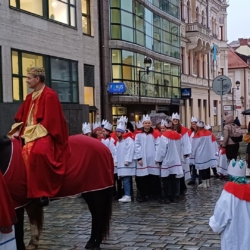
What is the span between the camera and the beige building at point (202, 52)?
45.3m

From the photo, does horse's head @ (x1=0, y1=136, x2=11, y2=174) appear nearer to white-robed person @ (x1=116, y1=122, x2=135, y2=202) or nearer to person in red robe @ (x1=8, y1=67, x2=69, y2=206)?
person in red robe @ (x1=8, y1=67, x2=69, y2=206)

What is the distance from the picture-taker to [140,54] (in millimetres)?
31656

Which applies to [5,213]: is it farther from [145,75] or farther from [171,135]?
[145,75]

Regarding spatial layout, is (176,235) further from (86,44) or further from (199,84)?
(199,84)

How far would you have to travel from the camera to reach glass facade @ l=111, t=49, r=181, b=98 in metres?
29.2

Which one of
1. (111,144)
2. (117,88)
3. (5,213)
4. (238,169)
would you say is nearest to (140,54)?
(117,88)

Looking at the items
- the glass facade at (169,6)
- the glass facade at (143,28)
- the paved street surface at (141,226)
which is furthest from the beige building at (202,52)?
the paved street surface at (141,226)

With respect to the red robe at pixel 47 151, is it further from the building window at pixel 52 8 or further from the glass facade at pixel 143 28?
the glass facade at pixel 143 28

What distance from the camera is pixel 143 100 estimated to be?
3219cm

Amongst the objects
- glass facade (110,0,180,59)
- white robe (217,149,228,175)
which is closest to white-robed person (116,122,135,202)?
white robe (217,149,228,175)

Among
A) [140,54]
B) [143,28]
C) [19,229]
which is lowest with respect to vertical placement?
[19,229]

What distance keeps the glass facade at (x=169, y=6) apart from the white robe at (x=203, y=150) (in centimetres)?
2311

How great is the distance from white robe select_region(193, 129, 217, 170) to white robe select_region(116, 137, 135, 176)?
8.23 ft

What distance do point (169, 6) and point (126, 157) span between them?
99.3 ft
